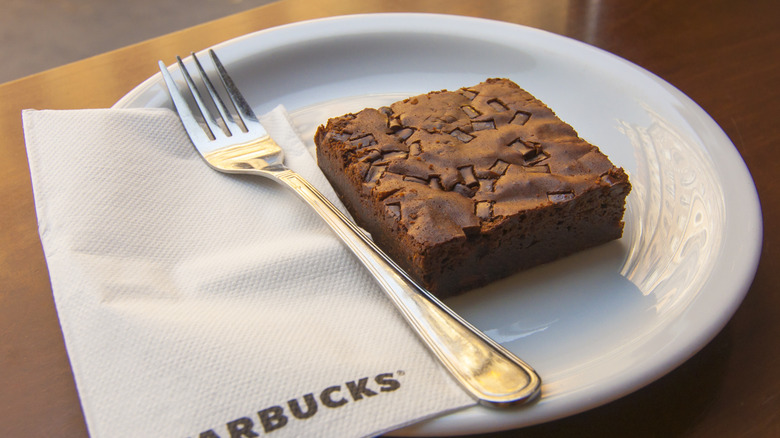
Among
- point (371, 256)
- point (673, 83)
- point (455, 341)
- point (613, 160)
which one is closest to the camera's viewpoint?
point (455, 341)

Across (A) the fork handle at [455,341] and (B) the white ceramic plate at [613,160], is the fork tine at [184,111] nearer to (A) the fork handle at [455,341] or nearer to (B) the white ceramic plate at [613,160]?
(B) the white ceramic plate at [613,160]

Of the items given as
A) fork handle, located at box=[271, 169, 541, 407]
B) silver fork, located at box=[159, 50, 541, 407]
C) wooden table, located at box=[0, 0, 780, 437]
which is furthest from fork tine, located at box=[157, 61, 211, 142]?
fork handle, located at box=[271, 169, 541, 407]

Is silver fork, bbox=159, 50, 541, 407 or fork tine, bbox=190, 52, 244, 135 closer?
silver fork, bbox=159, 50, 541, 407

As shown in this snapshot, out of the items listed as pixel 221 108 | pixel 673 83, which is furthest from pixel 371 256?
pixel 673 83

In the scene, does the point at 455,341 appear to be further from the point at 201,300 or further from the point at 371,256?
the point at 201,300

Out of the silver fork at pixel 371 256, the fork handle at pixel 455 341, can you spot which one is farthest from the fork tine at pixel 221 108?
the fork handle at pixel 455 341

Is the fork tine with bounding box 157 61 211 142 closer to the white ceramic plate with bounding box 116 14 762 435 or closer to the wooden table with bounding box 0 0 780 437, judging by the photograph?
the white ceramic plate with bounding box 116 14 762 435
